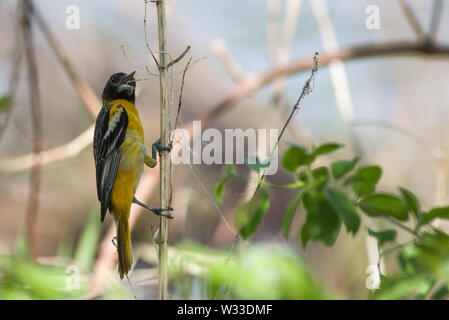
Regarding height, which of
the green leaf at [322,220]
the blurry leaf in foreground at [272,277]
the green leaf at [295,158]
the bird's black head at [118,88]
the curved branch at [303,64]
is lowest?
the blurry leaf in foreground at [272,277]

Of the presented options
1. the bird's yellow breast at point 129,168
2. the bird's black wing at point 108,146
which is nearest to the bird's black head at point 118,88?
the bird's black wing at point 108,146

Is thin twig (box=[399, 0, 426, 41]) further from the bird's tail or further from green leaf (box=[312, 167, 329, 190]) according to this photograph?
the bird's tail

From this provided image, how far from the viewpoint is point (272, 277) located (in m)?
0.89

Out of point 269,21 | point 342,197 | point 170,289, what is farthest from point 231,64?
point 342,197

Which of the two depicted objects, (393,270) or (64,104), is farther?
(64,104)

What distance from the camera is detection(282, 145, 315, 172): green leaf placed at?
1388mm

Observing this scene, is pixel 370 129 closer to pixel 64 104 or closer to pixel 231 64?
pixel 231 64

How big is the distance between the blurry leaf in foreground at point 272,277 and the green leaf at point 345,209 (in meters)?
0.48

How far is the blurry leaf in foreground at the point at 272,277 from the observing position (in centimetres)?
82

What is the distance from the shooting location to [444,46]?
3416 millimetres

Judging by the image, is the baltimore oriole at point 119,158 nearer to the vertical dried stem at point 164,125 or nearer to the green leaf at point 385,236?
the vertical dried stem at point 164,125

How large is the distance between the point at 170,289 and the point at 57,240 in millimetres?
3634

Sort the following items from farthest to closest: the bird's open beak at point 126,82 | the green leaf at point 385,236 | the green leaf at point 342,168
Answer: the bird's open beak at point 126,82, the green leaf at point 385,236, the green leaf at point 342,168
